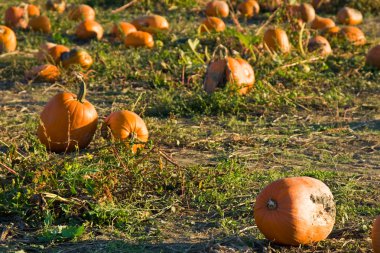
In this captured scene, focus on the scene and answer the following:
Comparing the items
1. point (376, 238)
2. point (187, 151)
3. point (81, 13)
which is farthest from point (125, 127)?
point (81, 13)

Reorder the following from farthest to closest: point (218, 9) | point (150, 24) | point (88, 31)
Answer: point (218, 9)
point (150, 24)
point (88, 31)

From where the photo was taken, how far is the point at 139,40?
31.1 feet

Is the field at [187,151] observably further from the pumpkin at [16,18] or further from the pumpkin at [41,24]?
the pumpkin at [16,18]

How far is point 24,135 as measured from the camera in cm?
626

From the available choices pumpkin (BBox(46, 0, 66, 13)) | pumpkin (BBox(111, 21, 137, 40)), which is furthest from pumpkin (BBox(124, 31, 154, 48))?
pumpkin (BBox(46, 0, 66, 13))

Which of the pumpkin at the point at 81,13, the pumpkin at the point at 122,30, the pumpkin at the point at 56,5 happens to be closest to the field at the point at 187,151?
the pumpkin at the point at 122,30

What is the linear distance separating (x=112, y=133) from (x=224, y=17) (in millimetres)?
6006

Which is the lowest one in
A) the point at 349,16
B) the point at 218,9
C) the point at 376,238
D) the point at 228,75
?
the point at 349,16

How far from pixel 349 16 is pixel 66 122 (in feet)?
21.0

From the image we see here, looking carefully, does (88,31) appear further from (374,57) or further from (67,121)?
(67,121)

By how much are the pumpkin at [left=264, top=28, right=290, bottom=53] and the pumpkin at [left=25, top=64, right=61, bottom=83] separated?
234 cm

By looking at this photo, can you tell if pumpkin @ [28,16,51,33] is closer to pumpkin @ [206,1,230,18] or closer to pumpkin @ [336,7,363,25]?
pumpkin @ [206,1,230,18]

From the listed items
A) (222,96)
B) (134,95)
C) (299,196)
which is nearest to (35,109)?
(134,95)

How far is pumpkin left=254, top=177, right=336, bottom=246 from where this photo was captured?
13.6 feet
